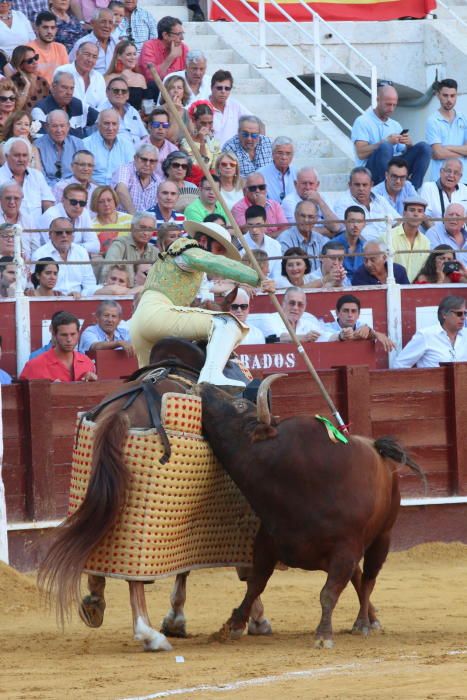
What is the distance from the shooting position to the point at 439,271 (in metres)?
11.0

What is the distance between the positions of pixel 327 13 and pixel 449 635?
10425mm

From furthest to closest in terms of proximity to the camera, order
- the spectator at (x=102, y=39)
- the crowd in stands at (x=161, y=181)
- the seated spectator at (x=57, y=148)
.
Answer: the spectator at (x=102, y=39), the seated spectator at (x=57, y=148), the crowd in stands at (x=161, y=181)

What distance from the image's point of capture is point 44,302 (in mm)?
9703

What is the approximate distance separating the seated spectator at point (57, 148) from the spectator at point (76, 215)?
2.32 ft

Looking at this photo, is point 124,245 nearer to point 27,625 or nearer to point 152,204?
point 152,204

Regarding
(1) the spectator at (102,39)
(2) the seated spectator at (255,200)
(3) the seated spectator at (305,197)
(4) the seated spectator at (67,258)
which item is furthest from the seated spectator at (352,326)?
(1) the spectator at (102,39)

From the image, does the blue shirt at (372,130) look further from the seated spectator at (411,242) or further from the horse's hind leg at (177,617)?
the horse's hind leg at (177,617)

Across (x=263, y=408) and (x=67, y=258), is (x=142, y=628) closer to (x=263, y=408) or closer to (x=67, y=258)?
(x=263, y=408)

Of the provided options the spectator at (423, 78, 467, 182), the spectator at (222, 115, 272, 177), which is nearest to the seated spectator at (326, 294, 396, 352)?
the spectator at (222, 115, 272, 177)

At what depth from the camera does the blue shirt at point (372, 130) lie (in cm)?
1308

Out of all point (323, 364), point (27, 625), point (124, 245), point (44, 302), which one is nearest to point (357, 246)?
point (323, 364)

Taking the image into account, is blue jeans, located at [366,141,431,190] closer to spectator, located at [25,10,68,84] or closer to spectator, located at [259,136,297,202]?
spectator, located at [259,136,297,202]

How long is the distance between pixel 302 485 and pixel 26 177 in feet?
16.2

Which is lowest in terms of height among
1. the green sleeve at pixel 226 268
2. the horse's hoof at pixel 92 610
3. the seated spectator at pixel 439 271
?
the horse's hoof at pixel 92 610
